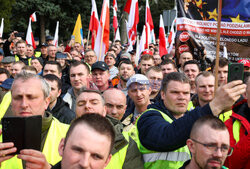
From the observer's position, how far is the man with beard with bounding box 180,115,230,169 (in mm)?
2617

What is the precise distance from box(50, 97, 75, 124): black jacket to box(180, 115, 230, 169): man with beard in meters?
2.18

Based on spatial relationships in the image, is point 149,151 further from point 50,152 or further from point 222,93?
point 222,93

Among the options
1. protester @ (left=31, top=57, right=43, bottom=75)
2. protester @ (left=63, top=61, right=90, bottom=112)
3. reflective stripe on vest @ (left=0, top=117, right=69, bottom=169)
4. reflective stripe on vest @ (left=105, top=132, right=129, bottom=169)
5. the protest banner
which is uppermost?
the protest banner

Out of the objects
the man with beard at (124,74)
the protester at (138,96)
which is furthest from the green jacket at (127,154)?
the man with beard at (124,74)

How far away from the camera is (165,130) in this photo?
265cm

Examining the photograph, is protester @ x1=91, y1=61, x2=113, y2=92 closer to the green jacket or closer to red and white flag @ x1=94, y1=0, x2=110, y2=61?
red and white flag @ x1=94, y1=0, x2=110, y2=61

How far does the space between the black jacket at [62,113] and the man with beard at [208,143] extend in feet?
7.16

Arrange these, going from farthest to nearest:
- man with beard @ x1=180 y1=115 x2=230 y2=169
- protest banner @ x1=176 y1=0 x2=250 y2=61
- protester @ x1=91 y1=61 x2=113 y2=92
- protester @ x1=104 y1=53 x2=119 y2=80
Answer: protester @ x1=104 y1=53 x2=119 y2=80, protester @ x1=91 y1=61 x2=113 y2=92, protest banner @ x1=176 y1=0 x2=250 y2=61, man with beard @ x1=180 y1=115 x2=230 y2=169

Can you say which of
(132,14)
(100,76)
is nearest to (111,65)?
(100,76)

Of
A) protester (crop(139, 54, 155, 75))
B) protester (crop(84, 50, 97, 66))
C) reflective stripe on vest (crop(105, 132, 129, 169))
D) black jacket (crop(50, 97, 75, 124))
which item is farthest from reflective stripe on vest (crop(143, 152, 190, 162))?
protester (crop(84, 50, 97, 66))

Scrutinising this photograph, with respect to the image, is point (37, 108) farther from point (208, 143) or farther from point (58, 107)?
point (58, 107)

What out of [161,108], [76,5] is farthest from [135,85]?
[76,5]

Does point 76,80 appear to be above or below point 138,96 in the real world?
above

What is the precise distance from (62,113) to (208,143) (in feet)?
8.18
